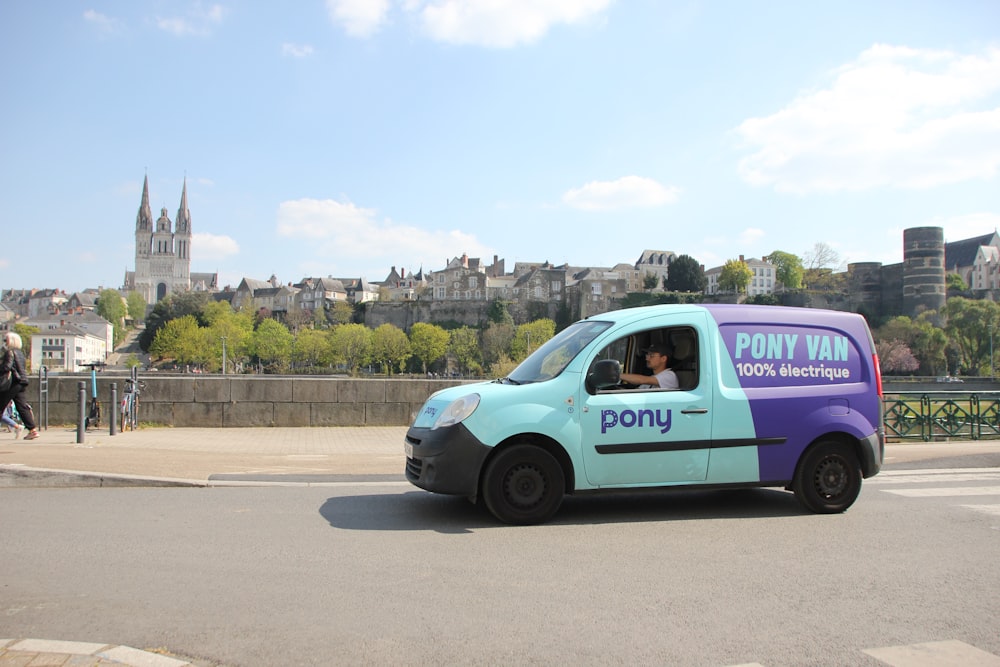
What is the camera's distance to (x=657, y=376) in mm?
7500

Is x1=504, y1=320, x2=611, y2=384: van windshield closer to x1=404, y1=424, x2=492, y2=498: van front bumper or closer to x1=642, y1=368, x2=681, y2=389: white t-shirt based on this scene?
x1=642, y1=368, x2=681, y2=389: white t-shirt

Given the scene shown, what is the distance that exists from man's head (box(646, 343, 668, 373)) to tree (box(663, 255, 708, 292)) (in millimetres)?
133488

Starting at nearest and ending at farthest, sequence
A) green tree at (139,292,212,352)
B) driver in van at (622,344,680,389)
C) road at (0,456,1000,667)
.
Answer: road at (0,456,1000,667) < driver in van at (622,344,680,389) < green tree at (139,292,212,352)

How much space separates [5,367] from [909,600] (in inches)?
466

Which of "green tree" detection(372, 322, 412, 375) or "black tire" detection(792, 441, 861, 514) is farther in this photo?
"green tree" detection(372, 322, 412, 375)

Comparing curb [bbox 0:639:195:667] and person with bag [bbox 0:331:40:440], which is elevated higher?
person with bag [bbox 0:331:40:440]

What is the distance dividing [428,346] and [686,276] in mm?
48690

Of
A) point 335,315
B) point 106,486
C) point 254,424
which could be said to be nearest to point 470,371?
point 335,315

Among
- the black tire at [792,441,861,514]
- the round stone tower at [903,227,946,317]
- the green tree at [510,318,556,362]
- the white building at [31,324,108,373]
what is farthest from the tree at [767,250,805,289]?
the black tire at [792,441,861,514]

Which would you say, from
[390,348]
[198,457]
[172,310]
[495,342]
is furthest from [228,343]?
[198,457]

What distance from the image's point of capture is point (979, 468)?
11.5 meters

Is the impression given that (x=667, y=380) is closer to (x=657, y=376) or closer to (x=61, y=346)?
(x=657, y=376)

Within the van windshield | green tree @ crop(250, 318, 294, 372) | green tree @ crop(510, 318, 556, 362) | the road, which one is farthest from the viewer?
green tree @ crop(250, 318, 294, 372)

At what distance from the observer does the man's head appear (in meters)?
7.64
